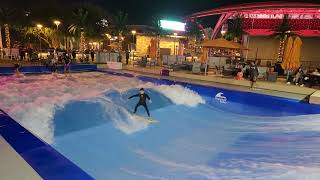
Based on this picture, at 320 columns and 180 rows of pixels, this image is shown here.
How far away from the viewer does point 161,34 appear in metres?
35.3

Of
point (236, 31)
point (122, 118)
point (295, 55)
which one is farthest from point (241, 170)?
point (236, 31)

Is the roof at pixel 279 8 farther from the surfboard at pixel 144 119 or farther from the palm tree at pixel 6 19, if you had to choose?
the palm tree at pixel 6 19

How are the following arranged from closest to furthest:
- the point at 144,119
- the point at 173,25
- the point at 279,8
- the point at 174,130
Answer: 1. the point at 174,130
2. the point at 144,119
3. the point at 279,8
4. the point at 173,25

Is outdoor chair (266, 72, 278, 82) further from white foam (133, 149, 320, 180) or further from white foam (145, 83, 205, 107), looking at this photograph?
white foam (133, 149, 320, 180)

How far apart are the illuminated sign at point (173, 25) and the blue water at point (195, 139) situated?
28.1 meters

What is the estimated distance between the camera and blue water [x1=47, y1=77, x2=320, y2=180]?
7.09 m

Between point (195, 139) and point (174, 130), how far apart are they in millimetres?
1133

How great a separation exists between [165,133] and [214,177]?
11.4 feet

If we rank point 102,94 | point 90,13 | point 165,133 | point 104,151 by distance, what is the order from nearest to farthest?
1. point 104,151
2. point 165,133
3. point 102,94
4. point 90,13

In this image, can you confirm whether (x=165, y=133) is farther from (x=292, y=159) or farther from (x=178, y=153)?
(x=292, y=159)

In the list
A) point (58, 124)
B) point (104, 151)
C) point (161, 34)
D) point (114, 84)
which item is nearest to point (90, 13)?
point (161, 34)

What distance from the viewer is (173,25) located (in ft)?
138

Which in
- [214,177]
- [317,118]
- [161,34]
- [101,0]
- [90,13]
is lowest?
[214,177]

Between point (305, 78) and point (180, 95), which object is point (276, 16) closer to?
point (305, 78)
